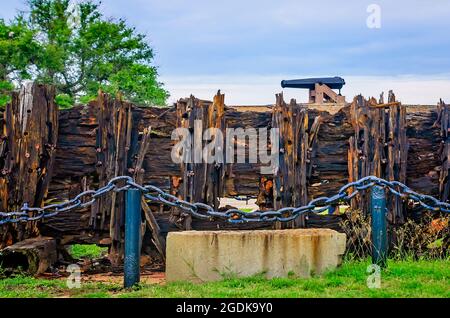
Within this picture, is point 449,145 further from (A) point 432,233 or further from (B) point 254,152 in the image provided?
(B) point 254,152

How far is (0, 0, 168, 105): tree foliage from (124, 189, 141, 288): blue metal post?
64.8 ft

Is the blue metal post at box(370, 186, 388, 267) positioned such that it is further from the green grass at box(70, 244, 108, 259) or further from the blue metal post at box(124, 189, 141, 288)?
the green grass at box(70, 244, 108, 259)

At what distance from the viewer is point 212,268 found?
704 cm

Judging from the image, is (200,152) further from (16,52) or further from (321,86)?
(16,52)

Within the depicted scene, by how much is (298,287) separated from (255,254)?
823 mm

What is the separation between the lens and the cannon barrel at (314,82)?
80.0 feet

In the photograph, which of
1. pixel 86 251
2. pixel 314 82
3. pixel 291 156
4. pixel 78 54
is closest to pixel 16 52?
pixel 78 54

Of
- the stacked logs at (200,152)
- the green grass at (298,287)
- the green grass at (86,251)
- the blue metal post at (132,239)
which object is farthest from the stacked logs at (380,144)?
the green grass at (86,251)

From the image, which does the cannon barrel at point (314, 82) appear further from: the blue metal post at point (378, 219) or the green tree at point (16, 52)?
the blue metal post at point (378, 219)

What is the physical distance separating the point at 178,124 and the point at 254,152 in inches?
44.5

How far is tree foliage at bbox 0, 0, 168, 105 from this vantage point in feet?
88.7

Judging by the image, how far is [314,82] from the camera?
79.7 ft

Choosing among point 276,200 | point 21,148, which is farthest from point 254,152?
point 21,148

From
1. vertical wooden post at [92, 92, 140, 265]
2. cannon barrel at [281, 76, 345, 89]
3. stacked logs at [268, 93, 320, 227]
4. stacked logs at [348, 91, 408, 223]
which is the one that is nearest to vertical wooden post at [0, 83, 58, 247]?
vertical wooden post at [92, 92, 140, 265]
